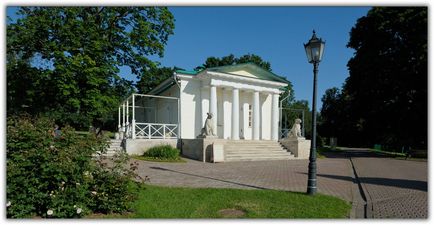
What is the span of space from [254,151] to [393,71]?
12574 millimetres

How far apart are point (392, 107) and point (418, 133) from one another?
2.57 m

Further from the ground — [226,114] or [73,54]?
[73,54]

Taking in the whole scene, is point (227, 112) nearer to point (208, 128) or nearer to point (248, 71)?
point (248, 71)

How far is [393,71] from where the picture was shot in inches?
925

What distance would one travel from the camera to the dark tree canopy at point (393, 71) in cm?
2248

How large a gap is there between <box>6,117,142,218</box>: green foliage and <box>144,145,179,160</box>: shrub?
1038 cm

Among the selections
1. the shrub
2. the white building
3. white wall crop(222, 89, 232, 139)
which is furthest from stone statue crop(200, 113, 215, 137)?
white wall crop(222, 89, 232, 139)

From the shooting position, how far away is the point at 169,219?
5.55 m

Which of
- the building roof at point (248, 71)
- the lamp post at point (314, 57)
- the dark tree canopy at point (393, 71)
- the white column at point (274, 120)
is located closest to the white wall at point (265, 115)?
the white column at point (274, 120)

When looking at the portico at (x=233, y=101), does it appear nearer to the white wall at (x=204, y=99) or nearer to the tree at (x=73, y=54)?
the white wall at (x=204, y=99)

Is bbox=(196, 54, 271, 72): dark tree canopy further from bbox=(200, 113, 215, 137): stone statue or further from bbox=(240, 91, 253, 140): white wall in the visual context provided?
bbox=(200, 113, 215, 137): stone statue

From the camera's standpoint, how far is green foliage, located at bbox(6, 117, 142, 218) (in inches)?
211

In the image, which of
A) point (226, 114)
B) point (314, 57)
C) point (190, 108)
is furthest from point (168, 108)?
point (314, 57)

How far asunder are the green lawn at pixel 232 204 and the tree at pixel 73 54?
33.9 ft
